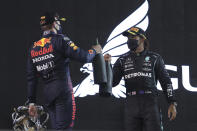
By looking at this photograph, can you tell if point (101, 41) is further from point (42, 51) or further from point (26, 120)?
point (42, 51)

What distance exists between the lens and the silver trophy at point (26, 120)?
5535mm

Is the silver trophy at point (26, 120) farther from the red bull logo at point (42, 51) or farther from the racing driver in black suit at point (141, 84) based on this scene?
the red bull logo at point (42, 51)

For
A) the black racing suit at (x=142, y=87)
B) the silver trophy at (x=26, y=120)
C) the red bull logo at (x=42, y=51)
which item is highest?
the red bull logo at (x=42, y=51)

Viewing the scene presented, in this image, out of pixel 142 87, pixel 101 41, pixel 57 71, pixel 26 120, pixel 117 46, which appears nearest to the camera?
pixel 57 71

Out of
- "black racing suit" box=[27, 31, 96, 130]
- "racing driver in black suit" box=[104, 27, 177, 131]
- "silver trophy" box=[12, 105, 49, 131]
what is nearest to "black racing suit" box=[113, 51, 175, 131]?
"racing driver in black suit" box=[104, 27, 177, 131]

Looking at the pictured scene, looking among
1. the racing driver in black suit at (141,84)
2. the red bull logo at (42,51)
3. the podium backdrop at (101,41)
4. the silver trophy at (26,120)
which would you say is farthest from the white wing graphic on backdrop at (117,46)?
the red bull logo at (42,51)

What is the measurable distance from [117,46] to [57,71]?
3.28 m

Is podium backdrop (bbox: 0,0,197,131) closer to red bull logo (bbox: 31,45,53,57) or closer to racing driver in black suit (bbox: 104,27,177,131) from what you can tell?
racing driver in black suit (bbox: 104,27,177,131)

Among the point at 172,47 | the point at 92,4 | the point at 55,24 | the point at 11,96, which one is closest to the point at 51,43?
the point at 55,24

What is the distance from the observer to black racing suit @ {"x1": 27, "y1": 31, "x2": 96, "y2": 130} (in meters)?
3.08

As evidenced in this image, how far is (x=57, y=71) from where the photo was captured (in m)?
3.17

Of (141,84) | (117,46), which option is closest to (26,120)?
(117,46)

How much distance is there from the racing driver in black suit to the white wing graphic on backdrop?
2.21m

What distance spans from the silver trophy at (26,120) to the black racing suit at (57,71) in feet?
7.59
